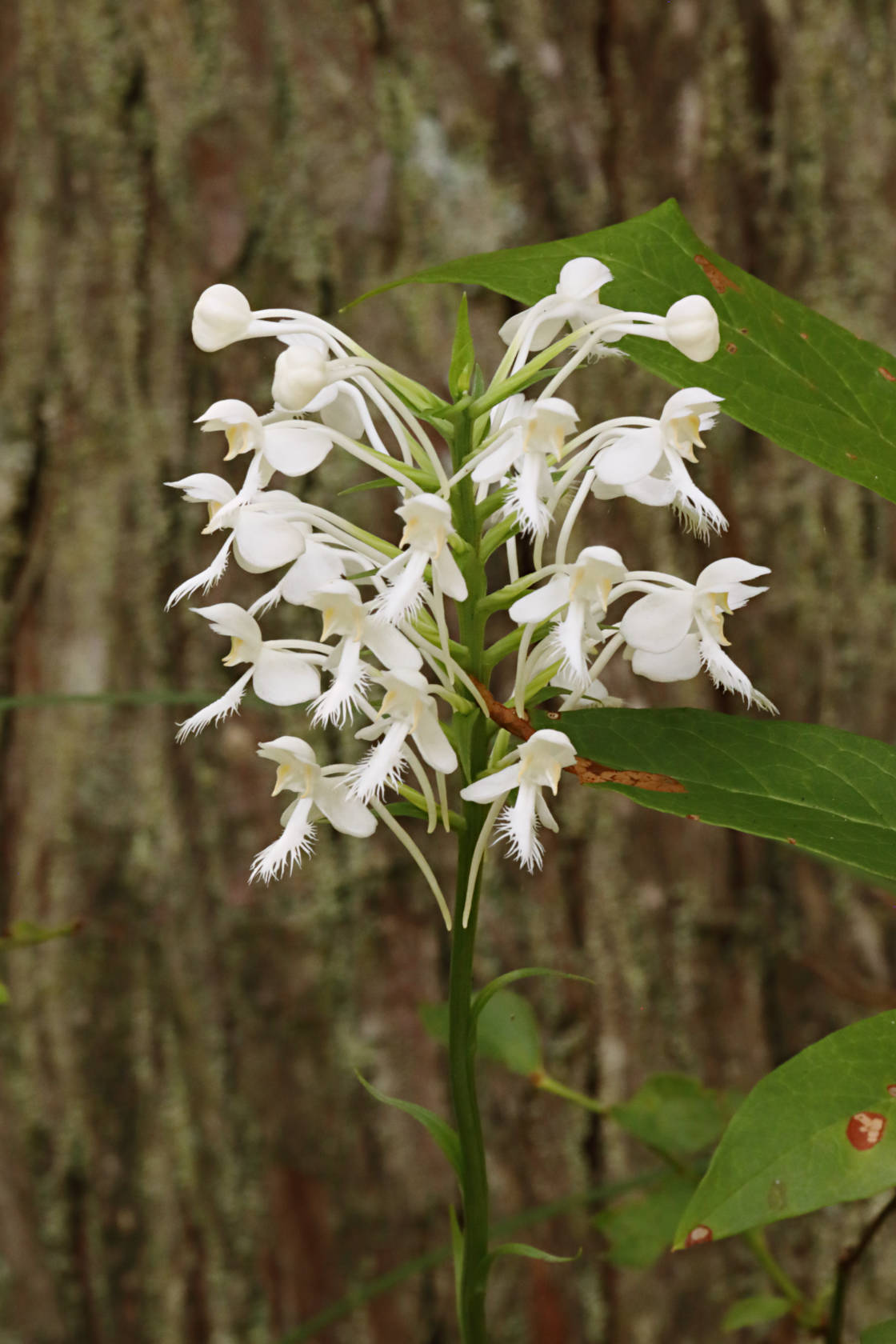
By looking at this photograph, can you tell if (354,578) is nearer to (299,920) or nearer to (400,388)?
(400,388)

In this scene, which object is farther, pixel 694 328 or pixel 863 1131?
pixel 694 328

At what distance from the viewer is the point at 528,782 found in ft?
2.19

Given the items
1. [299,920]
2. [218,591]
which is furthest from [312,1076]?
[218,591]

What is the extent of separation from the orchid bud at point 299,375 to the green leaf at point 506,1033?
62cm

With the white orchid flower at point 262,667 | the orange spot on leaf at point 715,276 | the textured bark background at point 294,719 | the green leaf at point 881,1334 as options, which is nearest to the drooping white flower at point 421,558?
the white orchid flower at point 262,667

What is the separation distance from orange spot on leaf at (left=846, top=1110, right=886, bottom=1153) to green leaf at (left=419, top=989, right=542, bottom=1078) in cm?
55

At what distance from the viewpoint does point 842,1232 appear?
1.55 m

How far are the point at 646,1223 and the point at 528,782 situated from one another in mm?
597

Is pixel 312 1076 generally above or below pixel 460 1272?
below

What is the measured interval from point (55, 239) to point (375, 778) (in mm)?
1172

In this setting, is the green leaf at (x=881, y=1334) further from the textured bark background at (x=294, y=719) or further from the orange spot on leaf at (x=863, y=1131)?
the textured bark background at (x=294, y=719)

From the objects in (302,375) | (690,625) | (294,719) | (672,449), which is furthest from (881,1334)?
(294,719)

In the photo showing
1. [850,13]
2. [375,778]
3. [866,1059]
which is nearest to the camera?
[866,1059]

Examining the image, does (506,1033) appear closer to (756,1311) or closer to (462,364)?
(756,1311)
